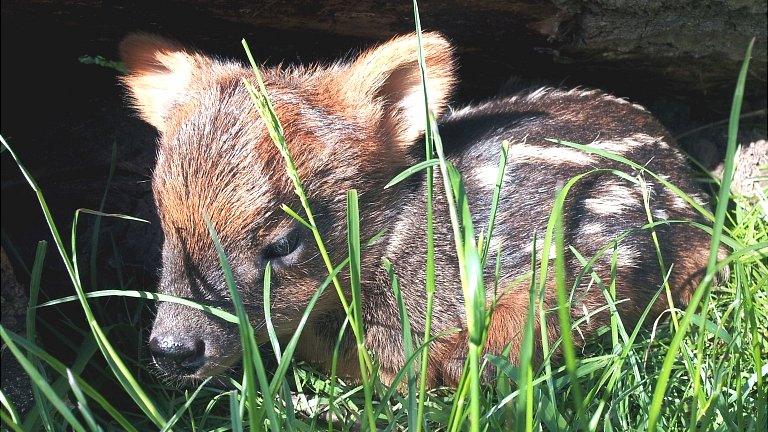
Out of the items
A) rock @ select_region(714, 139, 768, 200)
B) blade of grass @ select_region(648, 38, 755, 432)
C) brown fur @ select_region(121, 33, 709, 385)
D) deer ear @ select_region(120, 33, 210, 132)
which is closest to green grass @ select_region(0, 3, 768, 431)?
blade of grass @ select_region(648, 38, 755, 432)

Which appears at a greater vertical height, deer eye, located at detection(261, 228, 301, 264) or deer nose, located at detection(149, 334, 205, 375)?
deer eye, located at detection(261, 228, 301, 264)

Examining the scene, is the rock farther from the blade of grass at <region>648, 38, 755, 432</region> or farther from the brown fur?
the blade of grass at <region>648, 38, 755, 432</region>

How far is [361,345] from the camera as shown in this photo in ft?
6.66

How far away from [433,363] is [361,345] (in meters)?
0.99

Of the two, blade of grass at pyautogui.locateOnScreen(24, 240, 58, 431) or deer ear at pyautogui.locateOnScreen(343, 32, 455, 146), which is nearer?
blade of grass at pyautogui.locateOnScreen(24, 240, 58, 431)

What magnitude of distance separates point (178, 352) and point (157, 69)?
46.1 inches

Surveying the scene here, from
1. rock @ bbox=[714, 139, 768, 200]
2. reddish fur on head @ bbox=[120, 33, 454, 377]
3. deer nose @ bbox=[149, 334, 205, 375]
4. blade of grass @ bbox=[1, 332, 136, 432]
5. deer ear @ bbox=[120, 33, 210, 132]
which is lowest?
A: rock @ bbox=[714, 139, 768, 200]

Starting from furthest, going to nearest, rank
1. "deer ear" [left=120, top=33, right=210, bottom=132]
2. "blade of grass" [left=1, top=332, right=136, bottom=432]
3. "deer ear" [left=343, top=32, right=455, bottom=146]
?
"deer ear" [left=120, top=33, right=210, bottom=132], "deer ear" [left=343, top=32, right=455, bottom=146], "blade of grass" [left=1, top=332, right=136, bottom=432]

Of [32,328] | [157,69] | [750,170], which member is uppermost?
[157,69]

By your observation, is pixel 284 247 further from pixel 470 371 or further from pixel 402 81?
pixel 470 371

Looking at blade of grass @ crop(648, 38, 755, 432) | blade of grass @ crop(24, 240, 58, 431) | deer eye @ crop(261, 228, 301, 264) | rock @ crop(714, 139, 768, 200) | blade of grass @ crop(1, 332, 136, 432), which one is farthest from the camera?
rock @ crop(714, 139, 768, 200)

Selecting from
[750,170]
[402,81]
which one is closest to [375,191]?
[402,81]

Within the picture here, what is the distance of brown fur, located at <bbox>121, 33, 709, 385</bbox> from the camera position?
99.4 inches

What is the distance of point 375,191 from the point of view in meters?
2.87
